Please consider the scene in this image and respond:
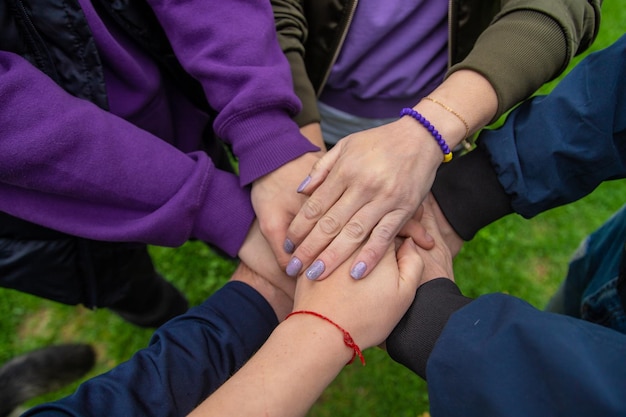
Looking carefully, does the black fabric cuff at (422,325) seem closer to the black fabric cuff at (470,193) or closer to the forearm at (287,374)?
the forearm at (287,374)

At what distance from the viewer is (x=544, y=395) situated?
56cm

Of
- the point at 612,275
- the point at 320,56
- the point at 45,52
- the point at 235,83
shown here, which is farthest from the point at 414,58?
the point at 45,52

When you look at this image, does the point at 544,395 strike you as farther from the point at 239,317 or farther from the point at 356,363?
the point at 356,363

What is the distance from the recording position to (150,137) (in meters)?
1.08

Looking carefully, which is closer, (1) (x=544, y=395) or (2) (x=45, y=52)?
(1) (x=544, y=395)

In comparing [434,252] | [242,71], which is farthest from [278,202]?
[434,252]

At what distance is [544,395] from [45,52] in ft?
3.60

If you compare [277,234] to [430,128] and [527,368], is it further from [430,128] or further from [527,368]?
[527,368]

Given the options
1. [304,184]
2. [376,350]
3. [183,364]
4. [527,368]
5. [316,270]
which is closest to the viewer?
[527,368]

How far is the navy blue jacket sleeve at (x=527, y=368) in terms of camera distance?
Result: 1.73 feet

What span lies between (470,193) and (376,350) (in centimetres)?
115

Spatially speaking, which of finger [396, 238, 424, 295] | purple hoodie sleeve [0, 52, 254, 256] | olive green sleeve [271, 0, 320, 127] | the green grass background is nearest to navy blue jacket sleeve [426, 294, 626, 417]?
finger [396, 238, 424, 295]

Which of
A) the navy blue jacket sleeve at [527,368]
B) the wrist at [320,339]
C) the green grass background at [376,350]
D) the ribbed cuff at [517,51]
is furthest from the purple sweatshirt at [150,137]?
the green grass background at [376,350]

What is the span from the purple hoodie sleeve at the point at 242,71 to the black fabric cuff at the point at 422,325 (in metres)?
0.48
